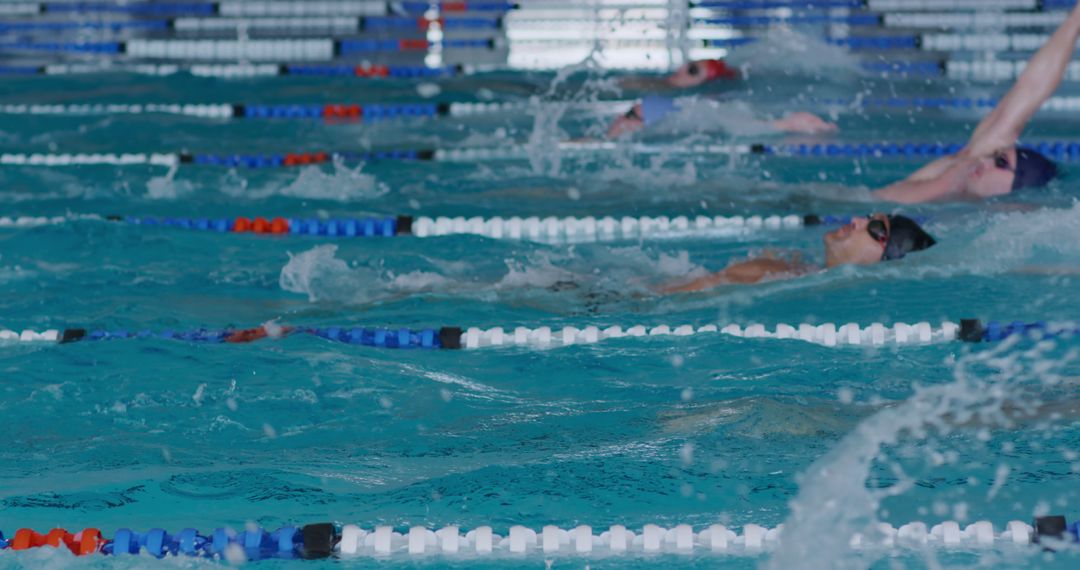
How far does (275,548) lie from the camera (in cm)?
262

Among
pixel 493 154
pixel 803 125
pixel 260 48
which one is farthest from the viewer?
pixel 260 48

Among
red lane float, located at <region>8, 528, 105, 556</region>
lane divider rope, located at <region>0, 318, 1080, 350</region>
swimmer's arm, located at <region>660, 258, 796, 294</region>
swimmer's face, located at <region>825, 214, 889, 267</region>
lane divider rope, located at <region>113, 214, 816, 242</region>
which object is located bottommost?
red lane float, located at <region>8, 528, 105, 556</region>

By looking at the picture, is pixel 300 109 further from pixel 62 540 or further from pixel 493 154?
pixel 62 540

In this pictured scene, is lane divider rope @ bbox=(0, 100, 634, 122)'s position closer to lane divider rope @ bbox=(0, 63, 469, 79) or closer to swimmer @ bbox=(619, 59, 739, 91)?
swimmer @ bbox=(619, 59, 739, 91)

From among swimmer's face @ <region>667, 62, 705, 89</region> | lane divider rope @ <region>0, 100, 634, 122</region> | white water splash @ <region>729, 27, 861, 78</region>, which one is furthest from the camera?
white water splash @ <region>729, 27, 861, 78</region>

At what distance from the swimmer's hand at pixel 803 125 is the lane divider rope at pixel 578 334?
3.43 metres

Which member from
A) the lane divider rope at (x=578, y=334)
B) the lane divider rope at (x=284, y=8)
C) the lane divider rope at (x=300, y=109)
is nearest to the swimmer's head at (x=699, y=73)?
the lane divider rope at (x=300, y=109)

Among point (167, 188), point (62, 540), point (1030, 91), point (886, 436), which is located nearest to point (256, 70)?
point (167, 188)

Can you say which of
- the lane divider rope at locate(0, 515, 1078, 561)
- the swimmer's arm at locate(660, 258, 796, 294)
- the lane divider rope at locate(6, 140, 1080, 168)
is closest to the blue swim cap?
the lane divider rope at locate(6, 140, 1080, 168)

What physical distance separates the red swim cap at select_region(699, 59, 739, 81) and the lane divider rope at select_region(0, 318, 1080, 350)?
420 centimetres

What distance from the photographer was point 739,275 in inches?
177

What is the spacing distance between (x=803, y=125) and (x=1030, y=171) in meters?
2.19

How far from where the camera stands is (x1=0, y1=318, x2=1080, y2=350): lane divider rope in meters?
3.98

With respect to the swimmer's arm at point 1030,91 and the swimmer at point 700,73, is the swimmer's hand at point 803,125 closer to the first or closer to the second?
the swimmer at point 700,73
